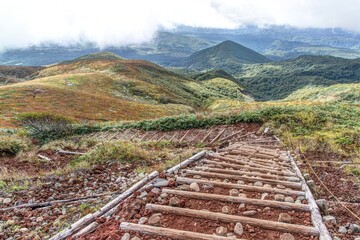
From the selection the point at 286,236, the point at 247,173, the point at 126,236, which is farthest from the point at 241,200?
the point at 126,236

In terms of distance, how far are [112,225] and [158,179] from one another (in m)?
2.15

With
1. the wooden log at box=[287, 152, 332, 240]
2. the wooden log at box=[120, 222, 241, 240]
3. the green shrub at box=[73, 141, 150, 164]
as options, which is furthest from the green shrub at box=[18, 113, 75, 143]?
the wooden log at box=[287, 152, 332, 240]

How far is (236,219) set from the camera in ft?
16.7

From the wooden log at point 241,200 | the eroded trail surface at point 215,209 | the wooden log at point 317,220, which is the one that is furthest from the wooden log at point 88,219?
the wooden log at point 317,220

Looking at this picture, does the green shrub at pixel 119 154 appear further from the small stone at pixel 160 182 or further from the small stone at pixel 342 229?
Result: the small stone at pixel 342 229

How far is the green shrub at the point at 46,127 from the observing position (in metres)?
23.7

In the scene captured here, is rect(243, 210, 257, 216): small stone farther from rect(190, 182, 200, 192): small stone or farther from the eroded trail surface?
rect(190, 182, 200, 192): small stone

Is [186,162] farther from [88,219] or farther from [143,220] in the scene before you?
[88,219]

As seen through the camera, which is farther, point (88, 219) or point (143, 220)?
point (88, 219)

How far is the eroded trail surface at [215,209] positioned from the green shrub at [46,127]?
1897cm

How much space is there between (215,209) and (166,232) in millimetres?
1254

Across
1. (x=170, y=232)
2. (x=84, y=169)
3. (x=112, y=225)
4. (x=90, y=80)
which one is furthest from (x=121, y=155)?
(x=90, y=80)

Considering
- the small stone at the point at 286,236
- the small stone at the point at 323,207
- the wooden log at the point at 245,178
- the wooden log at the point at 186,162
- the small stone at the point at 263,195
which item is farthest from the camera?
the wooden log at the point at 186,162

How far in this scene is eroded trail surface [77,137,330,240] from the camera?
189 inches
